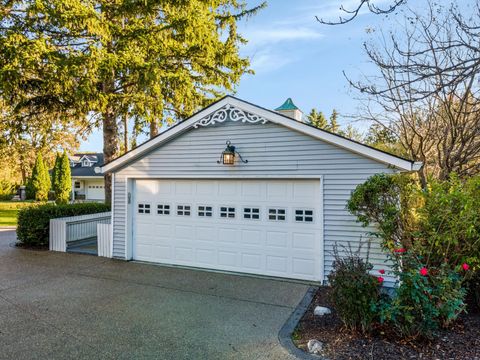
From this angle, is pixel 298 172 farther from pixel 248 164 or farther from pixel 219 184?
pixel 219 184

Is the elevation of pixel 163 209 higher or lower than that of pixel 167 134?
lower

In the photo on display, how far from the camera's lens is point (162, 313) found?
4781 millimetres

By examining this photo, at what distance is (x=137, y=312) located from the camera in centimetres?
480

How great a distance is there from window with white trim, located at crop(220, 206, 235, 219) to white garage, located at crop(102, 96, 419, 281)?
0.02 meters

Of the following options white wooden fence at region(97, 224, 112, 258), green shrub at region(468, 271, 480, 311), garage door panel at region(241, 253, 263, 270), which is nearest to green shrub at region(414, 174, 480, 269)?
green shrub at region(468, 271, 480, 311)

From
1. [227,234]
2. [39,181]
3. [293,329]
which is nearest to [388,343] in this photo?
[293,329]

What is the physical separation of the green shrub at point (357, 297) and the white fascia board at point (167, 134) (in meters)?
4.56

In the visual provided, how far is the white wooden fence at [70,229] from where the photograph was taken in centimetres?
923

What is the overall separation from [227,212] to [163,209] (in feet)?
5.64

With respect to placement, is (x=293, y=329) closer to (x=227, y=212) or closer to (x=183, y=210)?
(x=227, y=212)

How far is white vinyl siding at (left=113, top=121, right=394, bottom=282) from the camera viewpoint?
6.21 meters

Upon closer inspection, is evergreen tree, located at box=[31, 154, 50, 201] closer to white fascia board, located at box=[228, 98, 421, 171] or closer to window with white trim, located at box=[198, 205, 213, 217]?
window with white trim, located at box=[198, 205, 213, 217]

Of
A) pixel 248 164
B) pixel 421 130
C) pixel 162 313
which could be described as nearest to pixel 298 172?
pixel 248 164

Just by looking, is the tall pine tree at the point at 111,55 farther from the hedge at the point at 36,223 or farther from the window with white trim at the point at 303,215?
the window with white trim at the point at 303,215
